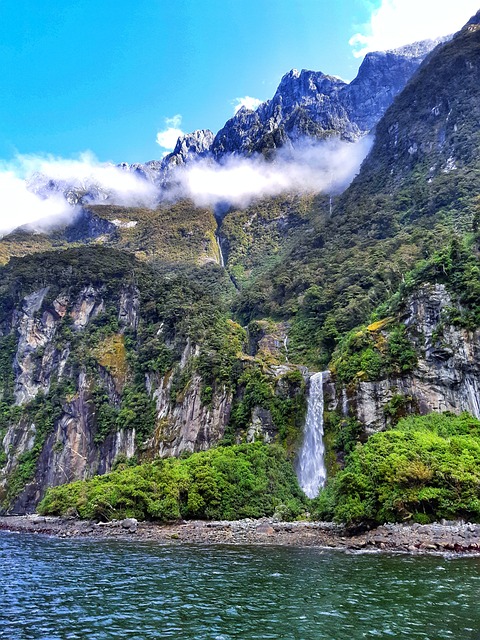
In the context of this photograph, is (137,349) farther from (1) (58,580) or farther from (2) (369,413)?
(1) (58,580)

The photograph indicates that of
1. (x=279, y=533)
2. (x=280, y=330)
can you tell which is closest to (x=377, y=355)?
(x=279, y=533)

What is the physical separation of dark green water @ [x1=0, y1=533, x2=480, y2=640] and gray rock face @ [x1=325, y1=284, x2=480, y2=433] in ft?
67.9

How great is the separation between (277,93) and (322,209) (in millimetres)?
81175

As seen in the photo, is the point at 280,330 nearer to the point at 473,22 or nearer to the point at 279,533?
the point at 279,533

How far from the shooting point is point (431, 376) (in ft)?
138

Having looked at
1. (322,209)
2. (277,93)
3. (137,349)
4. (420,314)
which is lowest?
(420,314)

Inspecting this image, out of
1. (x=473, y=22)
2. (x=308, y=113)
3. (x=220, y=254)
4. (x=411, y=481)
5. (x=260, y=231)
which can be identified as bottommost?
(x=411, y=481)

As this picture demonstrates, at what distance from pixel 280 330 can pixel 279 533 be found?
44.8 meters

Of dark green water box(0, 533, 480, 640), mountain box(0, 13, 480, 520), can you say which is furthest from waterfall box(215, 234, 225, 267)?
dark green water box(0, 533, 480, 640)

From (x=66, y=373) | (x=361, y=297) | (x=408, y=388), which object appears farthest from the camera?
(x=66, y=373)

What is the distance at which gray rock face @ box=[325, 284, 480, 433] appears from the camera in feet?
133

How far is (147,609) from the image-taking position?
50.4 ft

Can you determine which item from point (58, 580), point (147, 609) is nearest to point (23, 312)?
point (58, 580)

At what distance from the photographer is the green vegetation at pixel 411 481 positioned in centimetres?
2791
